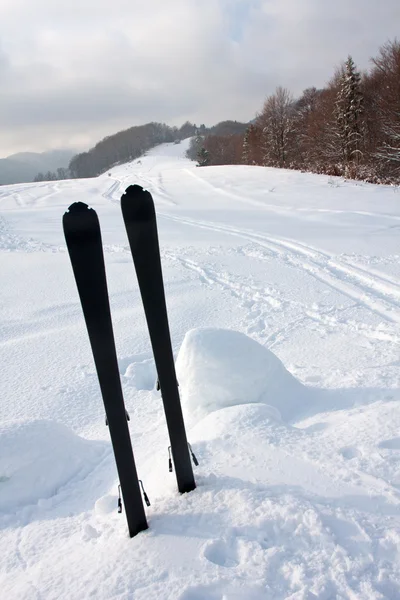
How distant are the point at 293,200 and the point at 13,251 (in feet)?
32.3

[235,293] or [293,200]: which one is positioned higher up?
[293,200]

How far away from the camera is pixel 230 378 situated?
283 centimetres

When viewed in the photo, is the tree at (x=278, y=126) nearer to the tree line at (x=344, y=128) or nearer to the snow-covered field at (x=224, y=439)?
the tree line at (x=344, y=128)

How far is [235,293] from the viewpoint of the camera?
578cm

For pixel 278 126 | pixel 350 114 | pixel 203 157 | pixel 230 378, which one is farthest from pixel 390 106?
pixel 203 157

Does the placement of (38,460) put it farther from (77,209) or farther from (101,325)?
(77,209)

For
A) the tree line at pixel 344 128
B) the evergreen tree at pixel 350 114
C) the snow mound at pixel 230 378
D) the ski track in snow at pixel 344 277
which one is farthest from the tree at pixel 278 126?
the snow mound at pixel 230 378

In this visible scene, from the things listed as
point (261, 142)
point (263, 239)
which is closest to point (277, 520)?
point (263, 239)

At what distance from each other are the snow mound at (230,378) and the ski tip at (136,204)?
63.3 inches

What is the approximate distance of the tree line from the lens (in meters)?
19.1

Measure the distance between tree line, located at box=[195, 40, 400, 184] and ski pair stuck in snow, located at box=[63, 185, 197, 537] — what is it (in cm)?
1875

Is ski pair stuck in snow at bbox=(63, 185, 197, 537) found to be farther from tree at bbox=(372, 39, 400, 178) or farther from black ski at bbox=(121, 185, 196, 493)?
tree at bbox=(372, 39, 400, 178)

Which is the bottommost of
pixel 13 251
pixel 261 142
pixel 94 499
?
pixel 94 499

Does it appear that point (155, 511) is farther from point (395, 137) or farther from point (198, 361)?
point (395, 137)
